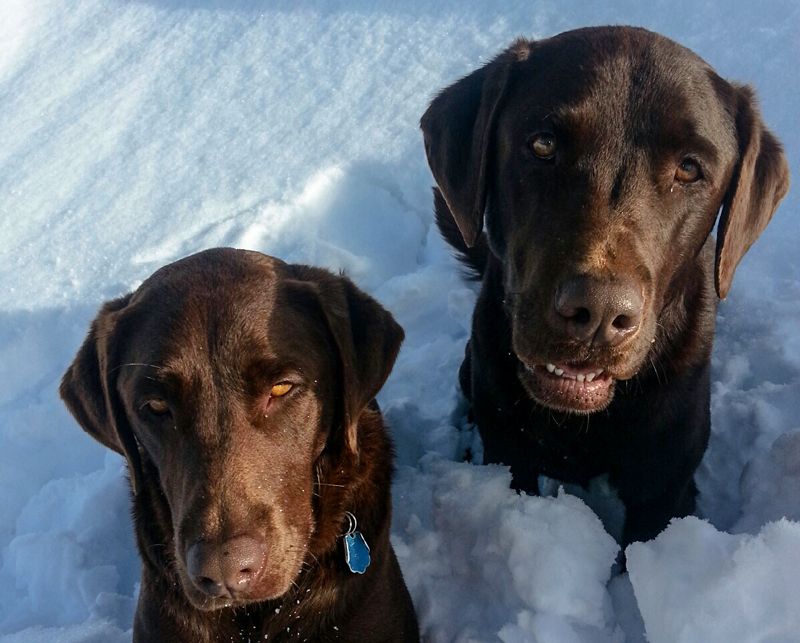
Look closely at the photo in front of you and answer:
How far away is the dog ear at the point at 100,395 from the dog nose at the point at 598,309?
1.25 m

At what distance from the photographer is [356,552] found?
229 centimetres

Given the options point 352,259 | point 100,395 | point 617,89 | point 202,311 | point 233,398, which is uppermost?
point 617,89

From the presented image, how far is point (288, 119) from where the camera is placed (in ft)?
16.1

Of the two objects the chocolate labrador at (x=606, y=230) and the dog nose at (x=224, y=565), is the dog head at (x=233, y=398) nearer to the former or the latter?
the dog nose at (x=224, y=565)

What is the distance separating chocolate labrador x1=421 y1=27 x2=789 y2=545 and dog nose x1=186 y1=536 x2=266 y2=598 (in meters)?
Answer: 0.92

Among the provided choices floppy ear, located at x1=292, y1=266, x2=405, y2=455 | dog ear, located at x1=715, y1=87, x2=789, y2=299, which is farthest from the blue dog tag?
dog ear, located at x1=715, y1=87, x2=789, y2=299

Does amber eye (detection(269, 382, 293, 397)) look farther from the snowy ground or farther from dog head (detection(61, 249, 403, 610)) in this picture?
the snowy ground

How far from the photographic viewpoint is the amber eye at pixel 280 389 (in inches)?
81.4

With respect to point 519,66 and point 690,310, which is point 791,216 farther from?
point 519,66

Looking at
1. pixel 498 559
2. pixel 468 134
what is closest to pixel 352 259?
pixel 468 134

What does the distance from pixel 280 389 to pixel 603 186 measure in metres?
1.02

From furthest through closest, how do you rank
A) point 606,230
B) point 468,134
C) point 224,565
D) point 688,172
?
point 468,134
point 688,172
point 606,230
point 224,565

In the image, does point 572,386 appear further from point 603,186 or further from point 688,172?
point 688,172

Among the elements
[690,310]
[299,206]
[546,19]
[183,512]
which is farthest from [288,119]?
[183,512]
